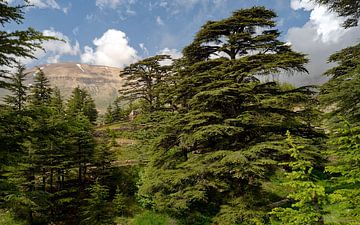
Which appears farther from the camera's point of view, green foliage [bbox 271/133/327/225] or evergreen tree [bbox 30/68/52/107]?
evergreen tree [bbox 30/68/52/107]

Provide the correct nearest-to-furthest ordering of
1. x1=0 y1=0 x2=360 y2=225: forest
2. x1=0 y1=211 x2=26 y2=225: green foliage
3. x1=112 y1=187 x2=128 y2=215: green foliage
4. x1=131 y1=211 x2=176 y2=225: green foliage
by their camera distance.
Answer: x1=0 y1=0 x2=360 y2=225: forest < x1=131 y1=211 x2=176 y2=225: green foliage < x1=112 y1=187 x2=128 y2=215: green foliage < x1=0 y1=211 x2=26 y2=225: green foliage

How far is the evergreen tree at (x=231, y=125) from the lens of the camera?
42.1ft

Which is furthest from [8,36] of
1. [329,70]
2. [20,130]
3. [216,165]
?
[329,70]

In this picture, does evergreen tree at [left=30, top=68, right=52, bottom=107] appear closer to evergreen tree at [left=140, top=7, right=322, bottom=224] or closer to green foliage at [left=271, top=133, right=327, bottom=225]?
evergreen tree at [left=140, top=7, right=322, bottom=224]

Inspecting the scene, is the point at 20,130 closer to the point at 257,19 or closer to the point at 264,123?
the point at 264,123

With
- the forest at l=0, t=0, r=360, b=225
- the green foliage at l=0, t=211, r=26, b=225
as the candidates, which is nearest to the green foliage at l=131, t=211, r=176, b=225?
the forest at l=0, t=0, r=360, b=225

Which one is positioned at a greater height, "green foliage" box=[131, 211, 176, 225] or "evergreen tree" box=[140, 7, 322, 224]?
"evergreen tree" box=[140, 7, 322, 224]

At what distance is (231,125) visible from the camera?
1388 cm

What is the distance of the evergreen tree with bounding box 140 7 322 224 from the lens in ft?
42.1

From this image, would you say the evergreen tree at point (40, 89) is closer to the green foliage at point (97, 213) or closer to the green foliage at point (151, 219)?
the green foliage at point (97, 213)

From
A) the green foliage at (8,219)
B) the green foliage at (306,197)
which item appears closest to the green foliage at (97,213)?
the green foliage at (8,219)

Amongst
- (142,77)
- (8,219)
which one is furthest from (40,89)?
(8,219)

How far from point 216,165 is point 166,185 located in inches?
134

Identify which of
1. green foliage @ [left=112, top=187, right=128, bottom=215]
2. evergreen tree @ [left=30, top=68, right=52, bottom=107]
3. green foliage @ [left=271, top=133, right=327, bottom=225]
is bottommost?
green foliage @ [left=112, top=187, right=128, bottom=215]
